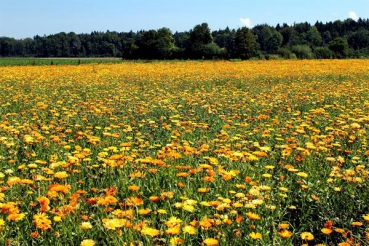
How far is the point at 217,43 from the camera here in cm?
11638

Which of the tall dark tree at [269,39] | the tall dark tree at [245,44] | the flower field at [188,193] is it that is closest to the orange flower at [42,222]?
the flower field at [188,193]

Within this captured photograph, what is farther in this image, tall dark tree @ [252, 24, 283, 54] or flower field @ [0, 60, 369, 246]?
tall dark tree @ [252, 24, 283, 54]

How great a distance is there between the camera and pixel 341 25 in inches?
4596

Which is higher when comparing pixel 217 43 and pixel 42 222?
pixel 217 43

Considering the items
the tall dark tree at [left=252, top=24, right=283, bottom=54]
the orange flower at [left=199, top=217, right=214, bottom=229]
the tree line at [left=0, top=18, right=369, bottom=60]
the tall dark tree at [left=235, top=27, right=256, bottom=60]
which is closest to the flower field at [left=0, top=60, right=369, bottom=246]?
the orange flower at [left=199, top=217, right=214, bottom=229]

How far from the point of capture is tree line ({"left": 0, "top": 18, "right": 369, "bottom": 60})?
2072 inches

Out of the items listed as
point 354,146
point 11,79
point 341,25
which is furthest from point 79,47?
point 354,146

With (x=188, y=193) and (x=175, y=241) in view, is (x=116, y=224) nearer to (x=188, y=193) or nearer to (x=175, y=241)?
(x=175, y=241)

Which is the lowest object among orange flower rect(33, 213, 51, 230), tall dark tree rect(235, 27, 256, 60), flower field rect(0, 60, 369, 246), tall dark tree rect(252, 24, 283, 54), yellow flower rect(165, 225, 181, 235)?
flower field rect(0, 60, 369, 246)

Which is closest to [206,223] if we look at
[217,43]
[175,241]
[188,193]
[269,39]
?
[175,241]

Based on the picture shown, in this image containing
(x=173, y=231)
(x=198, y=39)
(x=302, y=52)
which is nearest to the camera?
(x=173, y=231)

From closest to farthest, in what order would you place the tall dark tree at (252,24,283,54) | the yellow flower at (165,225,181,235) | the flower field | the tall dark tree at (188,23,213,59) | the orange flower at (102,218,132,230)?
the yellow flower at (165,225,181,235), the orange flower at (102,218,132,230), the flower field, the tall dark tree at (188,23,213,59), the tall dark tree at (252,24,283,54)

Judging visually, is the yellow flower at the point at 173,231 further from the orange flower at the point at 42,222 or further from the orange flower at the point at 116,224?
the orange flower at the point at 42,222

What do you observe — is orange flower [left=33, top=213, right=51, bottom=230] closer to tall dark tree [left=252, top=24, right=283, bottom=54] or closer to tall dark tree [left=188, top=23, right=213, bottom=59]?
tall dark tree [left=188, top=23, right=213, bottom=59]
